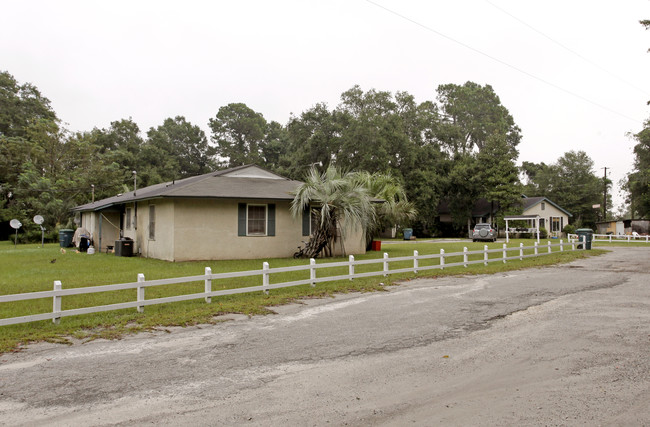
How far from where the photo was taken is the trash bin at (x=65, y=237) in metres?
28.2

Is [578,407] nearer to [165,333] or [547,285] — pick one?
[165,333]

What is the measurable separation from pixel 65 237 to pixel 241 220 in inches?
643

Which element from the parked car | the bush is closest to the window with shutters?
the parked car

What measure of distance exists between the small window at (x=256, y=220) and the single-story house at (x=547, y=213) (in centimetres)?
3529

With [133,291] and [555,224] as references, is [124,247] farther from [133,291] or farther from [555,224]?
[555,224]

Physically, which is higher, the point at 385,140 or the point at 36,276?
the point at 385,140

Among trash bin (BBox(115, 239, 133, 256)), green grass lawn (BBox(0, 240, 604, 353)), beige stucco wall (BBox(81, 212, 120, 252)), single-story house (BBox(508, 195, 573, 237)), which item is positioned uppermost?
single-story house (BBox(508, 195, 573, 237))

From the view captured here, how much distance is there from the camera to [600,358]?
214 inches

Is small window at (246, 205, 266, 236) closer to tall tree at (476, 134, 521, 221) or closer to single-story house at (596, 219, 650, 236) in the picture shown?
tall tree at (476, 134, 521, 221)

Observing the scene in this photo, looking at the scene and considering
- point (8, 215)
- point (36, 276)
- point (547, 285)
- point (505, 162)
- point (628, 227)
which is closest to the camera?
point (547, 285)

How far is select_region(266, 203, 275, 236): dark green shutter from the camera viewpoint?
1930cm

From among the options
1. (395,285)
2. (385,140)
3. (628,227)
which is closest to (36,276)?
(395,285)

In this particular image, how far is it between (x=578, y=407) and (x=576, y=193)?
66.0 metres

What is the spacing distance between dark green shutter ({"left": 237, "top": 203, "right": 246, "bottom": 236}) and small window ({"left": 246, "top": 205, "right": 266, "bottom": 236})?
163mm
